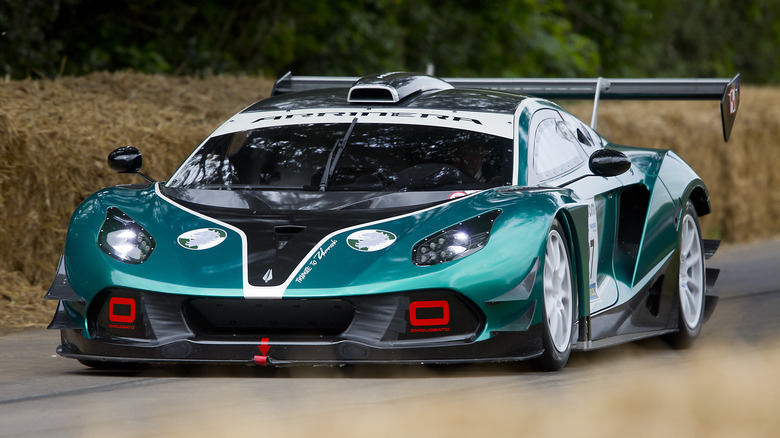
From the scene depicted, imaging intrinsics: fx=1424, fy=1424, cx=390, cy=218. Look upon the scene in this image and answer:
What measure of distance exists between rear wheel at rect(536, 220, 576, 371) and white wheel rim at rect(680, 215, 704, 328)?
1.63 m

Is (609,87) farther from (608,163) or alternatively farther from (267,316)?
(267,316)

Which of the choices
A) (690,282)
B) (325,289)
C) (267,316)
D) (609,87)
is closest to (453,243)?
(325,289)

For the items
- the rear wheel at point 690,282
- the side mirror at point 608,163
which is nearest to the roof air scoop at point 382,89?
the side mirror at point 608,163

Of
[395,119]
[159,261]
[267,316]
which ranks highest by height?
[395,119]

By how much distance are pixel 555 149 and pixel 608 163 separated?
1.37ft

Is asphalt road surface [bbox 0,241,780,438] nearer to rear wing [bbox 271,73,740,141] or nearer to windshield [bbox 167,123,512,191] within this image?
windshield [bbox 167,123,512,191]

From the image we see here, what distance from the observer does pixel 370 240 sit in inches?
245

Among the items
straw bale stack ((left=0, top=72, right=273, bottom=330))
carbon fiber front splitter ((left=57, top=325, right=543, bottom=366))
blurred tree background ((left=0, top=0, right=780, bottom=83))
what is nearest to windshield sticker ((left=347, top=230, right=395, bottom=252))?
carbon fiber front splitter ((left=57, top=325, right=543, bottom=366))

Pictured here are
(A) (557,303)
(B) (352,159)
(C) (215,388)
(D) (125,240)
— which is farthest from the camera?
(B) (352,159)

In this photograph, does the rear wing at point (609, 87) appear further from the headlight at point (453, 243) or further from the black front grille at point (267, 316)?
the black front grille at point (267, 316)

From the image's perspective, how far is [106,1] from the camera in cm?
1889

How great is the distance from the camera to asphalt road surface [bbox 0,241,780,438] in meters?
5.21

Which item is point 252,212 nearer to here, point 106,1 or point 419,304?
Answer: point 419,304

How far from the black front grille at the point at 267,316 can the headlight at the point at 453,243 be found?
15.4 inches
